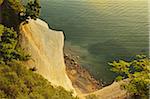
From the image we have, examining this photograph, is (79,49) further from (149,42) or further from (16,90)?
(16,90)

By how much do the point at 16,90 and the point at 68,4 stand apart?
29624 mm

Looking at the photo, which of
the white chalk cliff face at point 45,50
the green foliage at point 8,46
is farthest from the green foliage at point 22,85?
the white chalk cliff face at point 45,50

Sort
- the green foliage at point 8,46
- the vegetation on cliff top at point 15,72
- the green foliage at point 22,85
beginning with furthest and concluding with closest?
the green foliage at point 8,46, the vegetation on cliff top at point 15,72, the green foliage at point 22,85

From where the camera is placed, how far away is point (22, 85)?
1814cm

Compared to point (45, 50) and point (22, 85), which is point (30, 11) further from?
point (22, 85)

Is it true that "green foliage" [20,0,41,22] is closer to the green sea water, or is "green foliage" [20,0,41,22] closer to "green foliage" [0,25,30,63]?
"green foliage" [0,25,30,63]

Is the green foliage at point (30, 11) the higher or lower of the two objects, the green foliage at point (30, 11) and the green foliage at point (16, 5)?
the lower

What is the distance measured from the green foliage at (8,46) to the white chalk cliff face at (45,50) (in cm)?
108

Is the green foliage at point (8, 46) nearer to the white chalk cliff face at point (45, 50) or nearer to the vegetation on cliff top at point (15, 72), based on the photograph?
Answer: the vegetation on cliff top at point (15, 72)

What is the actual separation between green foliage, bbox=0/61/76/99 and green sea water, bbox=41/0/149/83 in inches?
489

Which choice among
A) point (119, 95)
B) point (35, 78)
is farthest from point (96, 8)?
point (35, 78)

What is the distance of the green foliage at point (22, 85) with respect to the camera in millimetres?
17562

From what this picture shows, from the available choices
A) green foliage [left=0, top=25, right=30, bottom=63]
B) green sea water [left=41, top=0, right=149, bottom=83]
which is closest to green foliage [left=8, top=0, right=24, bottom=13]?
green foliage [left=0, top=25, right=30, bottom=63]

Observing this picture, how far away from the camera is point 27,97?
17562 mm
